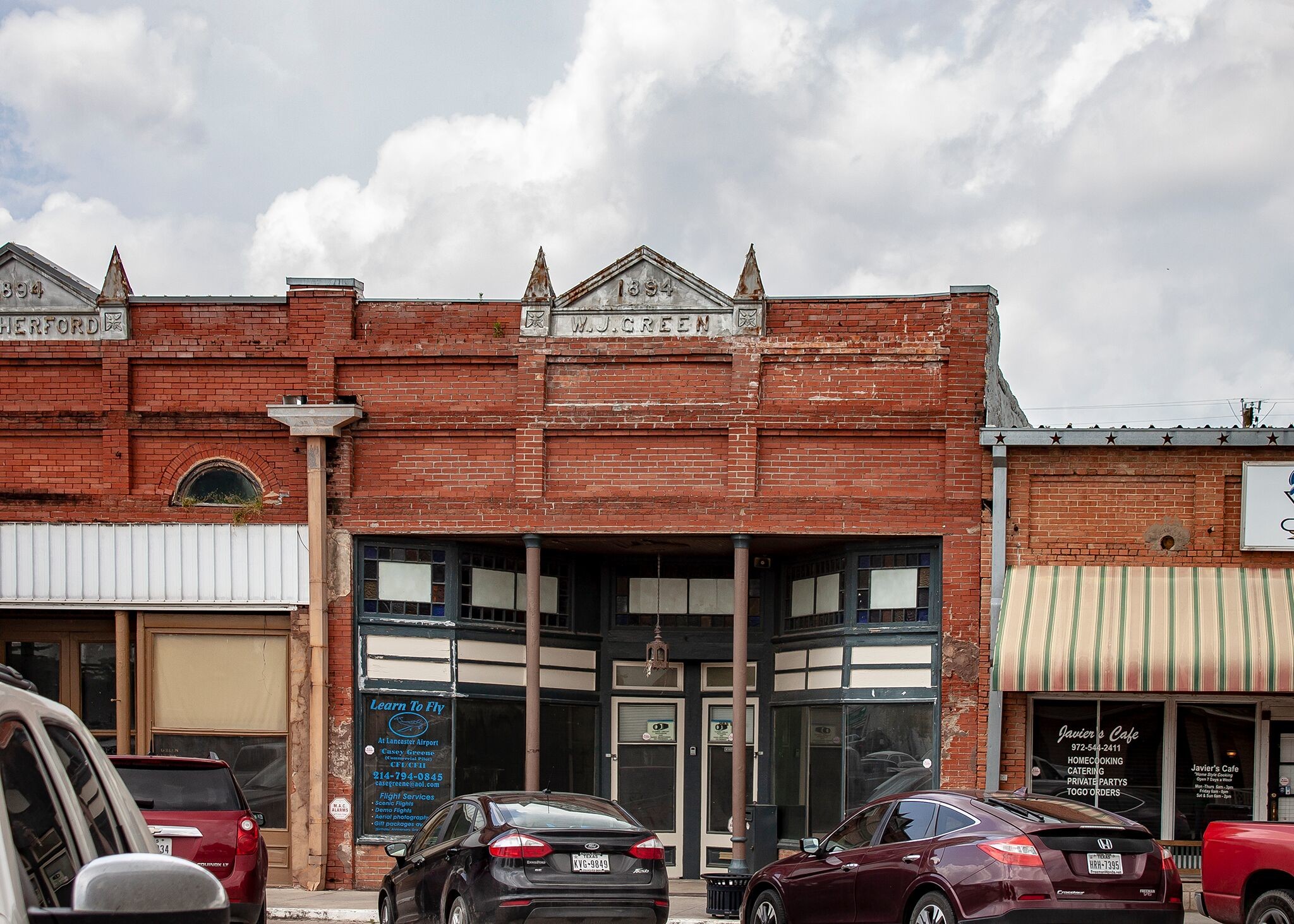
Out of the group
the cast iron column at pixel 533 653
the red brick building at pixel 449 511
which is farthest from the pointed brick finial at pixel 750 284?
the cast iron column at pixel 533 653

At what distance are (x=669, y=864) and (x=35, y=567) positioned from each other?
9044 millimetres

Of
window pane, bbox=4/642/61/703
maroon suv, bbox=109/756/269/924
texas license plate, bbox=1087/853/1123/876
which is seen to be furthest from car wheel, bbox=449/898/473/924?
window pane, bbox=4/642/61/703

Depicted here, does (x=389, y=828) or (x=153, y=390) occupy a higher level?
(x=153, y=390)

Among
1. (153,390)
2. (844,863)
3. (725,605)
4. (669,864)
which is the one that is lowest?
(669,864)

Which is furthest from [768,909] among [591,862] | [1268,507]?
[1268,507]

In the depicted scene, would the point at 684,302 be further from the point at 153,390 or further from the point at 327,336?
the point at 153,390

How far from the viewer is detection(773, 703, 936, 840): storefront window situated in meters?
18.0

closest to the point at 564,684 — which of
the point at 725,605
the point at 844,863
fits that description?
the point at 725,605

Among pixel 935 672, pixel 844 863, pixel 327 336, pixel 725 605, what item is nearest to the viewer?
pixel 844 863

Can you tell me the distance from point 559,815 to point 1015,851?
145 inches

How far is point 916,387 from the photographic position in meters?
18.5

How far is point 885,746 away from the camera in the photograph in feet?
59.8

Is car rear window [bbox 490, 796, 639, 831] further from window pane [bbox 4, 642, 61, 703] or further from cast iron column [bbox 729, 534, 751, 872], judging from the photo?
window pane [bbox 4, 642, 61, 703]

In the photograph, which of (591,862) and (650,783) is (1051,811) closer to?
(591,862)
